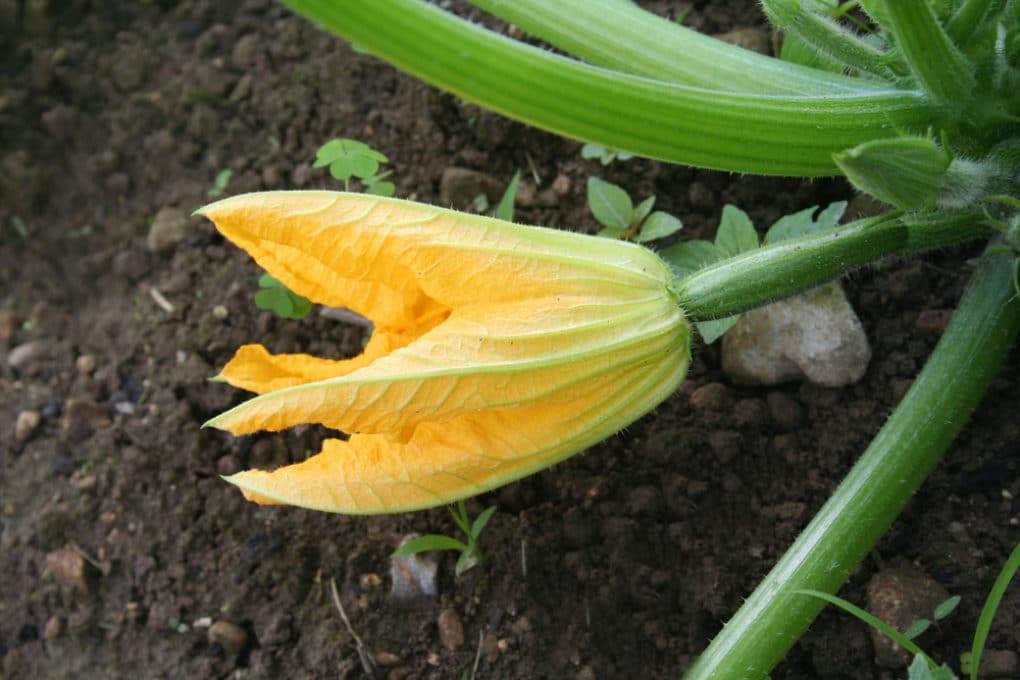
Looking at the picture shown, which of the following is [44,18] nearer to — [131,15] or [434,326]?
[131,15]

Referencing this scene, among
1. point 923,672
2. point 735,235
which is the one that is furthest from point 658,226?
point 923,672

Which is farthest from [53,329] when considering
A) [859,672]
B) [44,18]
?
[859,672]

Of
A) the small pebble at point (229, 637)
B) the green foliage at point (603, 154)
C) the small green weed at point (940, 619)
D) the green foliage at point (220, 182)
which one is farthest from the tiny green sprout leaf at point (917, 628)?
the green foliage at point (220, 182)

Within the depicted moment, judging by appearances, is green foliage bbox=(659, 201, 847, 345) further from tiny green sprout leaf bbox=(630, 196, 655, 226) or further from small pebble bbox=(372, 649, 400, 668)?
small pebble bbox=(372, 649, 400, 668)

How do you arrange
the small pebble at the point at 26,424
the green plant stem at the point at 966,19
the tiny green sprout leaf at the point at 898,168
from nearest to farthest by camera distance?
the tiny green sprout leaf at the point at 898,168
the green plant stem at the point at 966,19
the small pebble at the point at 26,424

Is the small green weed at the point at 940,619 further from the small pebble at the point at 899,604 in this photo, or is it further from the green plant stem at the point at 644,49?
the green plant stem at the point at 644,49

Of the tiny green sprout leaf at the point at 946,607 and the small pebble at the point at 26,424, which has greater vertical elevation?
the tiny green sprout leaf at the point at 946,607
